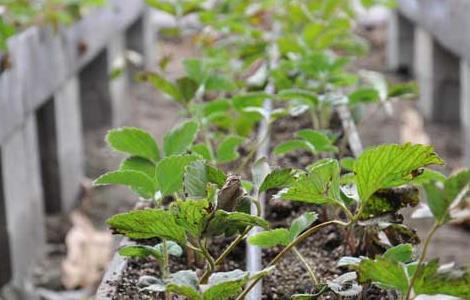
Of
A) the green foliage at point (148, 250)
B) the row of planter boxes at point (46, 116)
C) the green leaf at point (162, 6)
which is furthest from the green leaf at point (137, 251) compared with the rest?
the row of planter boxes at point (46, 116)

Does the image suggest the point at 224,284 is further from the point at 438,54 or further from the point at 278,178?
the point at 438,54

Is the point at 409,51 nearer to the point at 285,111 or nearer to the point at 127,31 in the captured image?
the point at 127,31

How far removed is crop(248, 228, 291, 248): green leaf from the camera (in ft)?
3.50

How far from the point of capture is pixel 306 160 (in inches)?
77.0

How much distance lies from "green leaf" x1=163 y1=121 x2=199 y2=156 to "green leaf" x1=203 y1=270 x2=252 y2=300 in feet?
1.13

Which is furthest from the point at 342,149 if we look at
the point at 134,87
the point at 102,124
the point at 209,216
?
the point at 134,87

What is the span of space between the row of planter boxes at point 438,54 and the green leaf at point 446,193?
8.79 feet

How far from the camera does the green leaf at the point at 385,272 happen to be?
3.00ft

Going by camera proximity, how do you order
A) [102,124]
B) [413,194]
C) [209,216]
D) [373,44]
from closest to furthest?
[209,216] < [413,194] < [102,124] < [373,44]

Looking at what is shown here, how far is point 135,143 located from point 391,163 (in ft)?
1.24

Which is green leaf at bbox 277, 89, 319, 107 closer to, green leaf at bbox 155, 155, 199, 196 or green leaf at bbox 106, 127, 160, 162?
green leaf at bbox 106, 127, 160, 162

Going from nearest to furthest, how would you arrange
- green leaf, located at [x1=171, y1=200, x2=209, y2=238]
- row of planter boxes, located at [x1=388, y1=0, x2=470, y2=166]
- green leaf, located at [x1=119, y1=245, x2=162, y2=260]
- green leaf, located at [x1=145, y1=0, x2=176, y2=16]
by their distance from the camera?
green leaf, located at [x1=171, y1=200, x2=209, y2=238], green leaf, located at [x1=119, y1=245, x2=162, y2=260], green leaf, located at [x1=145, y1=0, x2=176, y2=16], row of planter boxes, located at [x1=388, y1=0, x2=470, y2=166]

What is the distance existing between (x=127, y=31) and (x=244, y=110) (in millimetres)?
4107

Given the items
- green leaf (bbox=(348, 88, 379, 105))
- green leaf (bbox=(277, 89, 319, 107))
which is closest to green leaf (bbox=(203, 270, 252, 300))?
green leaf (bbox=(277, 89, 319, 107))
